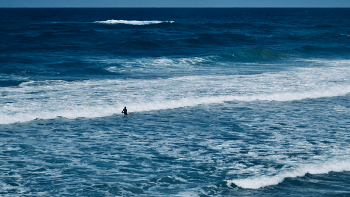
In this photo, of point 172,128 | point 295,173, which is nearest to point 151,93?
point 172,128

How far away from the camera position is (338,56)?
3334cm

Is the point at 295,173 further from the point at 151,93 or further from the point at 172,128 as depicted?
the point at 151,93

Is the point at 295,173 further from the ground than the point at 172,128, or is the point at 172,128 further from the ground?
the point at 172,128

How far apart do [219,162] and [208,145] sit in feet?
4.40

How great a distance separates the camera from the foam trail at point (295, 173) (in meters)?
8.78

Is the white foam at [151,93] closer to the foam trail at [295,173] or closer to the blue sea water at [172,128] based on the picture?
the blue sea water at [172,128]

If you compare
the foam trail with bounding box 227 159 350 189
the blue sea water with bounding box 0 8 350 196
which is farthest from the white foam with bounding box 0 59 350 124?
the foam trail with bounding box 227 159 350 189

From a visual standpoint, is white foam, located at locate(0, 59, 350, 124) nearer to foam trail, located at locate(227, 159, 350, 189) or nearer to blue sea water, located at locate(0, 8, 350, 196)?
blue sea water, located at locate(0, 8, 350, 196)

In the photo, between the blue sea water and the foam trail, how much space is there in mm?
24

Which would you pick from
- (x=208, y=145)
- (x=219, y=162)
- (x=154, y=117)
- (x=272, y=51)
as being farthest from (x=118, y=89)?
(x=272, y=51)

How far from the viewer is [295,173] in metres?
9.30

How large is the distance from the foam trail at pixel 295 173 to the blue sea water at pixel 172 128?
0.08 feet

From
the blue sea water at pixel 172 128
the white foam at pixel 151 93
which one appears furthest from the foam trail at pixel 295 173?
the white foam at pixel 151 93

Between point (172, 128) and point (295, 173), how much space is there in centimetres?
475
